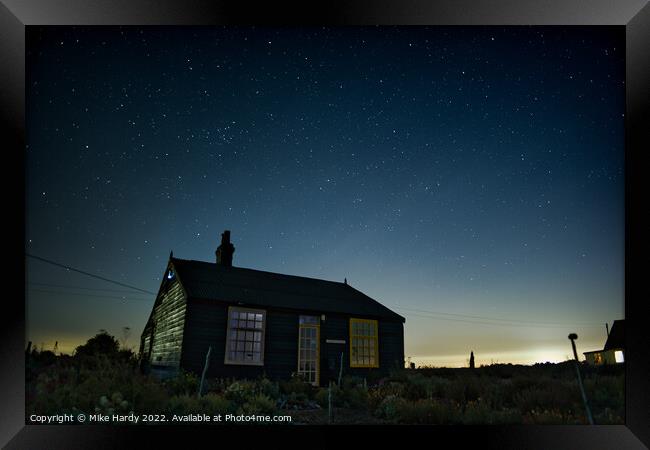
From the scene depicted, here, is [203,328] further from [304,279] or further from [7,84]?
[7,84]

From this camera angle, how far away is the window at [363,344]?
43.3 ft

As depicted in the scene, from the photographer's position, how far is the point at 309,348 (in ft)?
41.2

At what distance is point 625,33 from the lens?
4.69 meters

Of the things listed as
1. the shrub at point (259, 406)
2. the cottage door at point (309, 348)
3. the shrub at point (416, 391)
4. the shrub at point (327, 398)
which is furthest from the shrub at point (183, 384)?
the shrub at point (416, 391)

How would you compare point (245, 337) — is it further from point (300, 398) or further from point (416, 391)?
point (416, 391)

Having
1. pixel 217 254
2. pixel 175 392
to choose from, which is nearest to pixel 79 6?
pixel 175 392

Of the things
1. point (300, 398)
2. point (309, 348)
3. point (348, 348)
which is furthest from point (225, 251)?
point (300, 398)

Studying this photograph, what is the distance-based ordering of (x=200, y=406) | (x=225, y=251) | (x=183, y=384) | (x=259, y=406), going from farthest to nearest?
(x=225, y=251)
(x=183, y=384)
(x=259, y=406)
(x=200, y=406)

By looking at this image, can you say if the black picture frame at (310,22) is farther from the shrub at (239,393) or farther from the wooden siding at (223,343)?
the wooden siding at (223,343)

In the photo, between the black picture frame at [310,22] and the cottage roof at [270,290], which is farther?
the cottage roof at [270,290]

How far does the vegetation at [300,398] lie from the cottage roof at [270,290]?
212 centimetres

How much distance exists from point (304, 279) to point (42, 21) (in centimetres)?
1071

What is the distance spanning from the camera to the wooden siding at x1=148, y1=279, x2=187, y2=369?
37.0ft

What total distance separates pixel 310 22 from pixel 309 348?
9443mm
